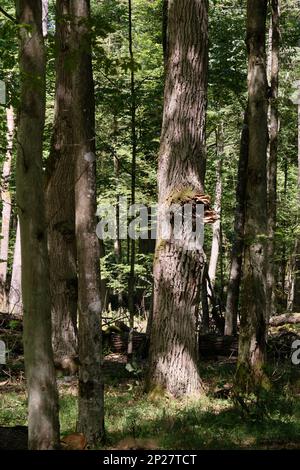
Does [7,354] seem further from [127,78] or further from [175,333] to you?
[127,78]

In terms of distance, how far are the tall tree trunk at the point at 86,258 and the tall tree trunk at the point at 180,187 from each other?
259cm

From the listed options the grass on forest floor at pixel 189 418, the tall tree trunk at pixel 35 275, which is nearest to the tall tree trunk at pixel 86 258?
Result: the grass on forest floor at pixel 189 418

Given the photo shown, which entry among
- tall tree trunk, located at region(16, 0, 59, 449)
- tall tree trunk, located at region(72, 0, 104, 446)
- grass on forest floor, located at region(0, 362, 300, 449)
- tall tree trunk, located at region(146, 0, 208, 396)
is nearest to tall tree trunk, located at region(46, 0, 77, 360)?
grass on forest floor, located at region(0, 362, 300, 449)

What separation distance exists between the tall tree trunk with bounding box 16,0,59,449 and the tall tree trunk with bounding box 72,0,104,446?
1.15m

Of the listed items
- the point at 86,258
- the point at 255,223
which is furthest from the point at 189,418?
the point at 255,223

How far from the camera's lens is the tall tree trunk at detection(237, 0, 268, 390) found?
8797 mm

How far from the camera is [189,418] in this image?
7305mm

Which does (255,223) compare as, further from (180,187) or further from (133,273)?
(133,273)

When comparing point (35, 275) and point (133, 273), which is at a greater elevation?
point (35, 275)

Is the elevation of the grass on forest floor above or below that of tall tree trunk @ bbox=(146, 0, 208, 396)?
below

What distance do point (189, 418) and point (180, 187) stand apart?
3026 millimetres

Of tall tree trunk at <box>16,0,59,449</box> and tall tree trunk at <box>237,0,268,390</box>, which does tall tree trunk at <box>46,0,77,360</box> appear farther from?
tall tree trunk at <box>16,0,59,449</box>

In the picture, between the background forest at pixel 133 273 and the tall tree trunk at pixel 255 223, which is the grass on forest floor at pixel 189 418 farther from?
the tall tree trunk at pixel 255 223

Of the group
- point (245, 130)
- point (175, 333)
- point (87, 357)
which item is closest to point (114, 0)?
point (245, 130)
